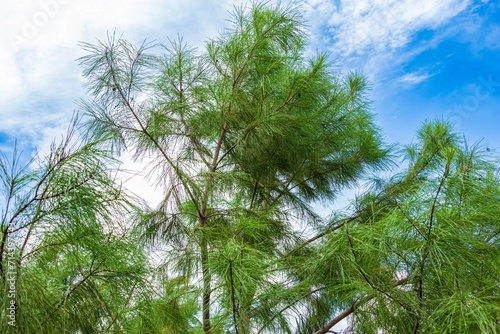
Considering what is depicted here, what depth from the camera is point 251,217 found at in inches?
93.0

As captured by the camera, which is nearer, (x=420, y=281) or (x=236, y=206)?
(x=420, y=281)

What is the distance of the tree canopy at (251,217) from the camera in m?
1.22

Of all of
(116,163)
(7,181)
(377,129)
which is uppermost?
(377,129)

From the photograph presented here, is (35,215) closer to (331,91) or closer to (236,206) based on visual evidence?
(236,206)

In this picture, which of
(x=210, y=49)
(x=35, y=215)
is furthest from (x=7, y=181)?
(x=210, y=49)

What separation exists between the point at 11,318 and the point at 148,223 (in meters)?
1.43

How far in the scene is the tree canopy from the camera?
1.22m

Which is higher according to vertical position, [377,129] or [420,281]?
[377,129]

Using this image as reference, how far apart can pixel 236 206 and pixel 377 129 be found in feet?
4.67

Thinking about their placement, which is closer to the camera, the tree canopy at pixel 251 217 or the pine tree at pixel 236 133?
the tree canopy at pixel 251 217

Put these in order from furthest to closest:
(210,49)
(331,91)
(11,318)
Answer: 1. (331,91)
2. (210,49)
3. (11,318)

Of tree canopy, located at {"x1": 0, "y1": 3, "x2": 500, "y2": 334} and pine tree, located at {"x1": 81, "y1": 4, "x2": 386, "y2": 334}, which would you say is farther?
pine tree, located at {"x1": 81, "y1": 4, "x2": 386, "y2": 334}

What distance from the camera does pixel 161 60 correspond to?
7.79 ft

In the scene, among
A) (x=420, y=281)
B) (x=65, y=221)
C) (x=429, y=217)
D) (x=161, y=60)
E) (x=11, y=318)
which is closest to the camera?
(x=11, y=318)
